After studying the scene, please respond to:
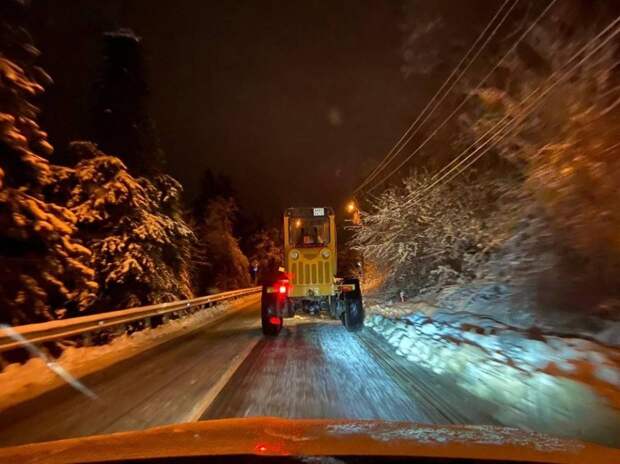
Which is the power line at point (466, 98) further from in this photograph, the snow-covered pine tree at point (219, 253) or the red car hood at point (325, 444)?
the snow-covered pine tree at point (219, 253)

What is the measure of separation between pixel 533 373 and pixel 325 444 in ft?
14.1

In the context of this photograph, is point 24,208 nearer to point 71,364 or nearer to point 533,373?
point 71,364

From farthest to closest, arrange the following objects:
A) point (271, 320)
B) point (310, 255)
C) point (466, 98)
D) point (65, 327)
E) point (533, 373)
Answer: point (466, 98), point (310, 255), point (271, 320), point (65, 327), point (533, 373)

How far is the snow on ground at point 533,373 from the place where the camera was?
239 inches

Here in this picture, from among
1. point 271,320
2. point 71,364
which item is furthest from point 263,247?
point 71,364

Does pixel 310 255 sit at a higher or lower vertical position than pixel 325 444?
higher

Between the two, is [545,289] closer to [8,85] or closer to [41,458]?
[8,85]

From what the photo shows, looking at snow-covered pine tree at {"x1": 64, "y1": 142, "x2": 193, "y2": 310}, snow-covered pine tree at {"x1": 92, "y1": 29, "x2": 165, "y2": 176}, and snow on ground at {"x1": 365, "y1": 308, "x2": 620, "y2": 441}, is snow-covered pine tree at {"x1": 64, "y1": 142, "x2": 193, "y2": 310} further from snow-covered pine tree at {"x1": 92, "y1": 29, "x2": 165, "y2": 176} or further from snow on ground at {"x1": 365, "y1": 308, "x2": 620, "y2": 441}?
snow on ground at {"x1": 365, "y1": 308, "x2": 620, "y2": 441}

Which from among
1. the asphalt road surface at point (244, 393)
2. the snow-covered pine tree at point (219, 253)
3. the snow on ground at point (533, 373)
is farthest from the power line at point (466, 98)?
the snow-covered pine tree at point (219, 253)

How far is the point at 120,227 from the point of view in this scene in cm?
2539

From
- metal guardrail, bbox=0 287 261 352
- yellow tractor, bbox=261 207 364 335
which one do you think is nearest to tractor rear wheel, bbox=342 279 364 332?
yellow tractor, bbox=261 207 364 335

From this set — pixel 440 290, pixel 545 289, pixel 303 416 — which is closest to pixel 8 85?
pixel 303 416

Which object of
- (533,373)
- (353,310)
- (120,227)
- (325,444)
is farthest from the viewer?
A: (120,227)

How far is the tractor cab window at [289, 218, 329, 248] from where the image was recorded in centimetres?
2045
